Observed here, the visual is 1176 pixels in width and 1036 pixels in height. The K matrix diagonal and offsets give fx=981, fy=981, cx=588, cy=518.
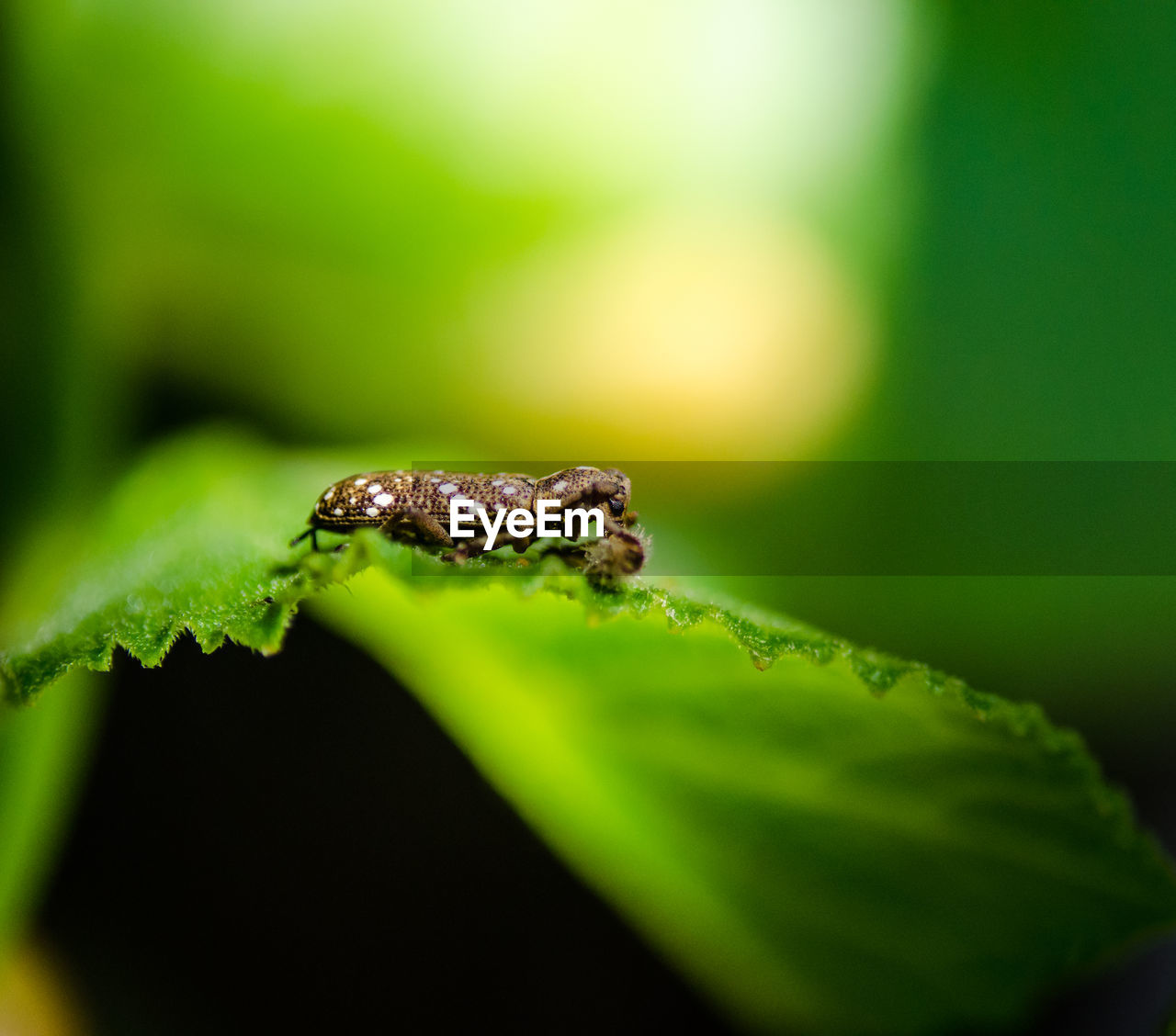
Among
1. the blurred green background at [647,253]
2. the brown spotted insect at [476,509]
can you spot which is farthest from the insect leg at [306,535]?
the blurred green background at [647,253]

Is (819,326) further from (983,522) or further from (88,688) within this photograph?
(88,688)

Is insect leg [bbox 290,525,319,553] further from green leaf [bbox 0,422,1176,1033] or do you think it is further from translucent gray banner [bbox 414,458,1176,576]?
translucent gray banner [bbox 414,458,1176,576]

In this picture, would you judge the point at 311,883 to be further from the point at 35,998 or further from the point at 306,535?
the point at 306,535

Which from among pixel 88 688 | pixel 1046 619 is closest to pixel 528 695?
pixel 88 688

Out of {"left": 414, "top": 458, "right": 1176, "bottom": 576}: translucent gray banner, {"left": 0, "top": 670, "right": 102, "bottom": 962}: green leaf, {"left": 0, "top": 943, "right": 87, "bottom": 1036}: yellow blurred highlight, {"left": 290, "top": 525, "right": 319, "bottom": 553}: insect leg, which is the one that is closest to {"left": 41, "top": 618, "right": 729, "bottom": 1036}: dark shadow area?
{"left": 0, "top": 943, "right": 87, "bottom": 1036}: yellow blurred highlight

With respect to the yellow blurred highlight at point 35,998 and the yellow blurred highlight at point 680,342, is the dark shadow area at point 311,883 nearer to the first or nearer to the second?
the yellow blurred highlight at point 35,998

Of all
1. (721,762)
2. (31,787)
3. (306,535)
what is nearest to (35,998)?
(31,787)
